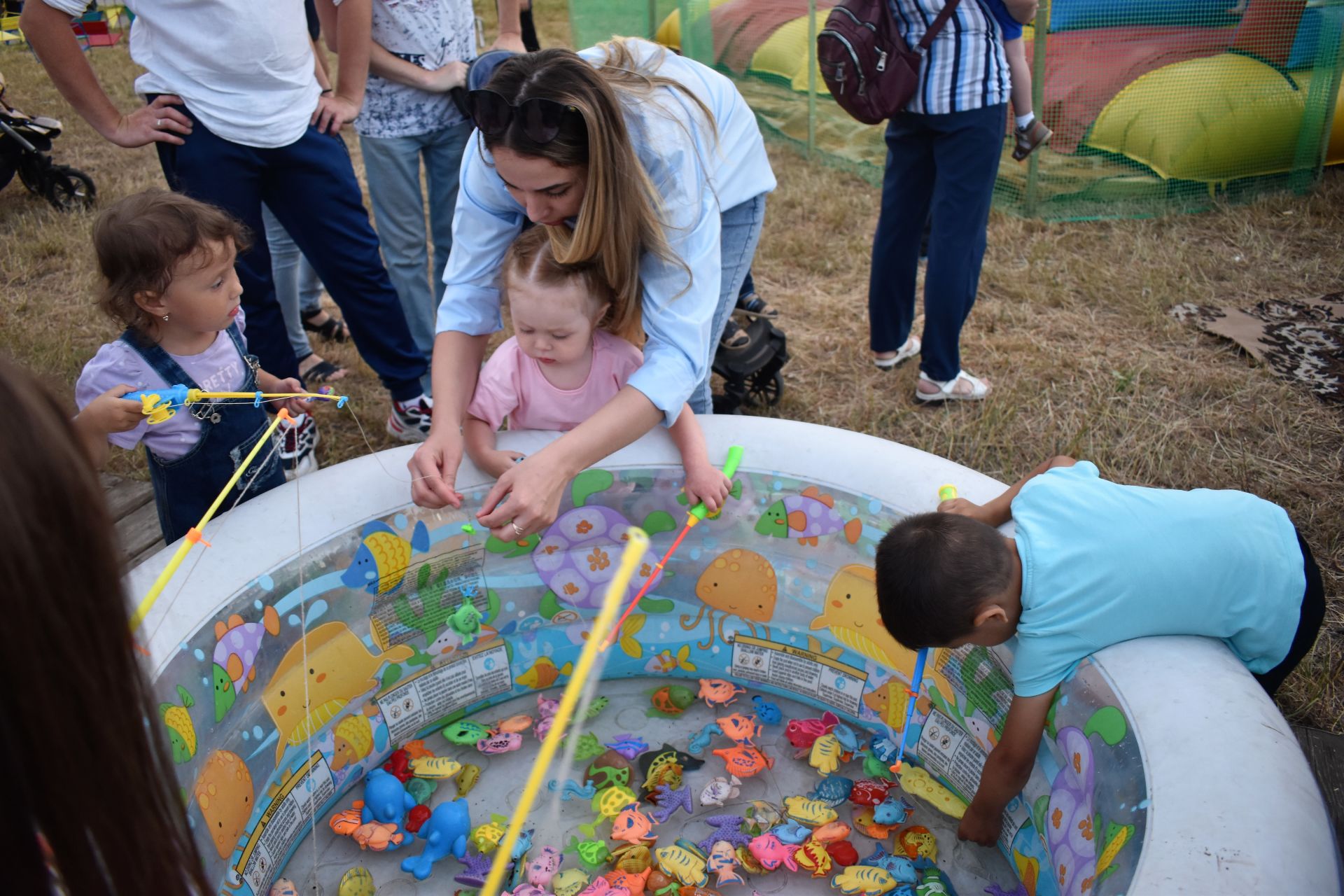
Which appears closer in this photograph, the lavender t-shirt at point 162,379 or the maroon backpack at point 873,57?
the lavender t-shirt at point 162,379

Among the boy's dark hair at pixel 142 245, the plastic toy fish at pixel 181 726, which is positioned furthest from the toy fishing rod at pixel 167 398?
the plastic toy fish at pixel 181 726

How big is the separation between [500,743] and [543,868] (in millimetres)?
297

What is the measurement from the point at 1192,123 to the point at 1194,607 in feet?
10.5

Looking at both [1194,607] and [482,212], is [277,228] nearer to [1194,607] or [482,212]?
[482,212]

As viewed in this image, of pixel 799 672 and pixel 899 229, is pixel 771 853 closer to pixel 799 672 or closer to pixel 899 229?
pixel 799 672

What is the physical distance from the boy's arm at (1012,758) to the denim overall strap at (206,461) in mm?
1318

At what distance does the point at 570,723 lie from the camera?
6.30 ft

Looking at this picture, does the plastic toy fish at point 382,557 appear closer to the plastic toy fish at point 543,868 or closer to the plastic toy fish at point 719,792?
the plastic toy fish at point 543,868

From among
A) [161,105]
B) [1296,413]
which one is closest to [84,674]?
[161,105]

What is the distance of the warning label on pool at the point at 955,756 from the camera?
5.27ft

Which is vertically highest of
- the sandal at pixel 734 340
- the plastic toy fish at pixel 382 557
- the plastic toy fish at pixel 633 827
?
the plastic toy fish at pixel 382 557

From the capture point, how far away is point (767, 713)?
1909mm

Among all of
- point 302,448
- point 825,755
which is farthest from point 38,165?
point 825,755

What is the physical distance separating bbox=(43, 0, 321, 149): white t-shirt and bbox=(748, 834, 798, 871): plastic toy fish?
1.73 meters
